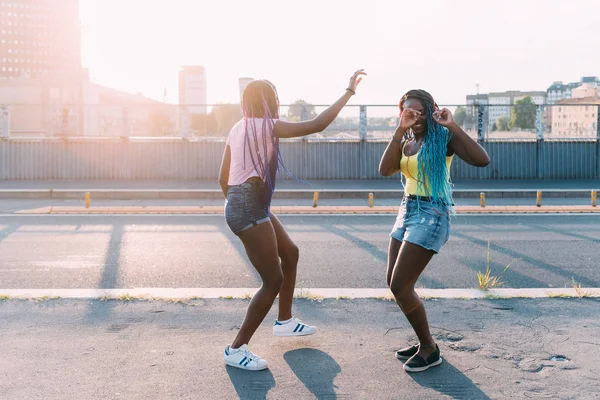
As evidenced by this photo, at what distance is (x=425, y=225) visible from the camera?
4547 millimetres

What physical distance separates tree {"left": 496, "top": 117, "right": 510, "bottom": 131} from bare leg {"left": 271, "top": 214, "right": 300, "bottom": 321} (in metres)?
17.4

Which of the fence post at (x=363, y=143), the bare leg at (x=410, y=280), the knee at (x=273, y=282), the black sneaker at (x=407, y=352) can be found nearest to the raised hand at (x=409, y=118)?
the bare leg at (x=410, y=280)

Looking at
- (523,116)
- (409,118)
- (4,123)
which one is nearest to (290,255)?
(409,118)

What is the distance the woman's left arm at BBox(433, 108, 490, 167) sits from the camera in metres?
4.46

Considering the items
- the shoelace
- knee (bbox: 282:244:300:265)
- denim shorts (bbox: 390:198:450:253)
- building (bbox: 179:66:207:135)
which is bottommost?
the shoelace

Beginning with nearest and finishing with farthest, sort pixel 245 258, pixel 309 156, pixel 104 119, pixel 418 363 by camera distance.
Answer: pixel 418 363, pixel 245 258, pixel 309 156, pixel 104 119

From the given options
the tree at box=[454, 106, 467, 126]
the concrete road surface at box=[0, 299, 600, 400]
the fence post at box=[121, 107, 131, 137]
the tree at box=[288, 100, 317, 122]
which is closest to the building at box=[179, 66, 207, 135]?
the fence post at box=[121, 107, 131, 137]

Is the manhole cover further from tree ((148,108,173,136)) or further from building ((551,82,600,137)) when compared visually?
tree ((148,108,173,136))

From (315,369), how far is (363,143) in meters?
17.1

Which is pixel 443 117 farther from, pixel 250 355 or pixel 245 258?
pixel 245 258

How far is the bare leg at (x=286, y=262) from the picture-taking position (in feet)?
16.3

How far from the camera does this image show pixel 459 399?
13.1 ft

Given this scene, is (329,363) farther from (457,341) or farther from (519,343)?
(519,343)

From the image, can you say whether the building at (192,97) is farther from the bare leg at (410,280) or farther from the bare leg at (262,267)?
the bare leg at (410,280)
